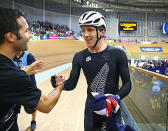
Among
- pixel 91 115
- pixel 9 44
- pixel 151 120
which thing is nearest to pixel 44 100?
pixel 9 44

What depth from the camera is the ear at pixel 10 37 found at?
123 cm

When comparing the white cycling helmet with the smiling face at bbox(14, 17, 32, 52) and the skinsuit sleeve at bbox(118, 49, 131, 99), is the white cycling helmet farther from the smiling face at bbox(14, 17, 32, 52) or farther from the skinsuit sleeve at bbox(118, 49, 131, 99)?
the smiling face at bbox(14, 17, 32, 52)

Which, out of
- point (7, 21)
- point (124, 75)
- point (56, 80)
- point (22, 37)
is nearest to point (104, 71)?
point (124, 75)

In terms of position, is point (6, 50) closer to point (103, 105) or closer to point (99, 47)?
point (103, 105)

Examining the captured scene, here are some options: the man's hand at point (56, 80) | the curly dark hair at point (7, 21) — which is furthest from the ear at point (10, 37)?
the man's hand at point (56, 80)

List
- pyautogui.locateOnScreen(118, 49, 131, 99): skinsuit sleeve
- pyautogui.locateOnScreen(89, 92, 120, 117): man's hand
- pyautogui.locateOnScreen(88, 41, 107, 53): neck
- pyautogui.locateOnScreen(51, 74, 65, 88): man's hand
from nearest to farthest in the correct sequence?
1. pyautogui.locateOnScreen(89, 92, 120, 117): man's hand
2. pyautogui.locateOnScreen(118, 49, 131, 99): skinsuit sleeve
3. pyautogui.locateOnScreen(51, 74, 65, 88): man's hand
4. pyautogui.locateOnScreen(88, 41, 107, 53): neck

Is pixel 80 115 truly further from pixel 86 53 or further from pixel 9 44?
pixel 9 44

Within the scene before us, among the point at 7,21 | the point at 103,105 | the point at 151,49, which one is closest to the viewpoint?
the point at 7,21

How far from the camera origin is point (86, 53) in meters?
1.96

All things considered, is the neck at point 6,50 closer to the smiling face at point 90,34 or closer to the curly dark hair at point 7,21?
the curly dark hair at point 7,21

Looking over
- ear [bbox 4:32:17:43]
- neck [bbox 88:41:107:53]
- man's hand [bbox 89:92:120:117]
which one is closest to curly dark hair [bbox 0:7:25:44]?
ear [bbox 4:32:17:43]

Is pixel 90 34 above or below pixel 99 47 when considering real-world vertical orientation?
above

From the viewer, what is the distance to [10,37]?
125 centimetres

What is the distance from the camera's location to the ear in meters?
1.23
